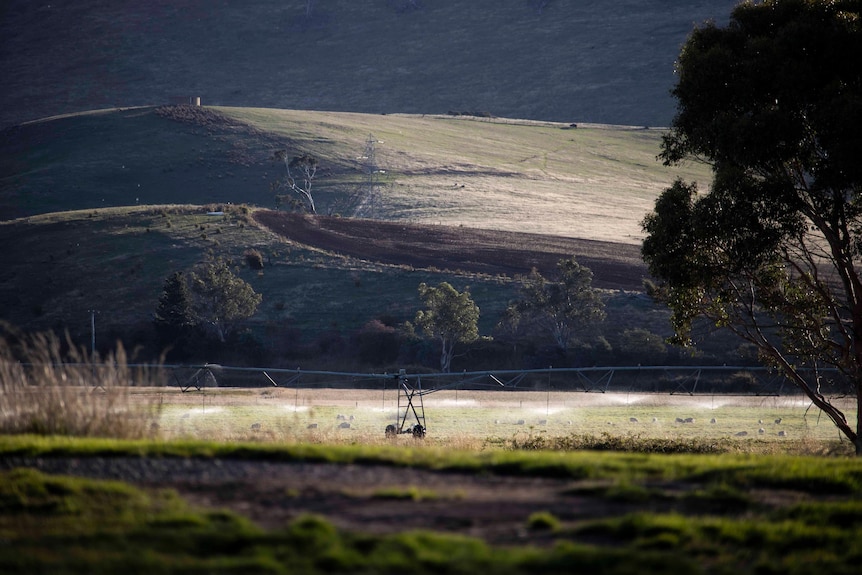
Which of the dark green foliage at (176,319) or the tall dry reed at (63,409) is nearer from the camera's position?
the tall dry reed at (63,409)

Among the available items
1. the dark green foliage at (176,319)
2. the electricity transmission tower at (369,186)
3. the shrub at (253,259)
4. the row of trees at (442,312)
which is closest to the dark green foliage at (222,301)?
the row of trees at (442,312)

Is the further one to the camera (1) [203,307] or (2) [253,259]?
(2) [253,259]

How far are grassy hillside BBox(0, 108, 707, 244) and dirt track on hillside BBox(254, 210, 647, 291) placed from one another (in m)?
6.90

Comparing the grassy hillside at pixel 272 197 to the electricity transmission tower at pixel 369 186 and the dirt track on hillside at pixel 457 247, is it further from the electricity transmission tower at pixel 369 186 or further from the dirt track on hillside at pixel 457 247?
the dirt track on hillside at pixel 457 247

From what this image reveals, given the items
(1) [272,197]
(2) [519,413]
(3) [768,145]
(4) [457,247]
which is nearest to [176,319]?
(2) [519,413]

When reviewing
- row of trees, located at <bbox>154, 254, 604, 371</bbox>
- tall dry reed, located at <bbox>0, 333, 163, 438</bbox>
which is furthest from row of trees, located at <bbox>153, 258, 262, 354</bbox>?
tall dry reed, located at <bbox>0, 333, 163, 438</bbox>

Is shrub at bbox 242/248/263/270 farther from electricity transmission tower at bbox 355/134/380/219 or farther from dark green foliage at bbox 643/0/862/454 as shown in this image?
dark green foliage at bbox 643/0/862/454

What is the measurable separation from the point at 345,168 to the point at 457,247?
45.8m

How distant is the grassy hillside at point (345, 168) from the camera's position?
108938 millimetres

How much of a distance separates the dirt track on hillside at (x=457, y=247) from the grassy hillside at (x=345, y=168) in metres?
6.90

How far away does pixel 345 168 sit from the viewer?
416 ft

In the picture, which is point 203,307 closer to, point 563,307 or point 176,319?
point 176,319

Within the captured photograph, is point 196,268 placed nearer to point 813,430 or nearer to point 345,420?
point 345,420

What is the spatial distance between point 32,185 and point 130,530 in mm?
121188
